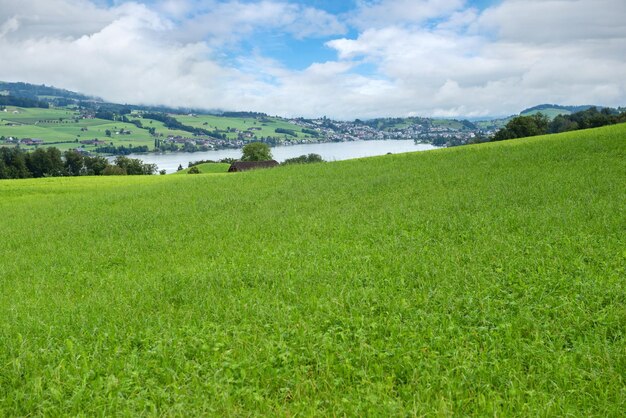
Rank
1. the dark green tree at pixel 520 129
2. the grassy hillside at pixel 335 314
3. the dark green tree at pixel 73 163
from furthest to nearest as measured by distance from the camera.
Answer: the dark green tree at pixel 73 163 < the dark green tree at pixel 520 129 < the grassy hillside at pixel 335 314

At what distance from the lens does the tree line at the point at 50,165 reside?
101875 millimetres

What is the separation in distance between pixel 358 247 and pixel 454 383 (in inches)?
219

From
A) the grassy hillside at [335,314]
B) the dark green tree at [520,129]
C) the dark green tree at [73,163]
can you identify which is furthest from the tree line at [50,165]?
the grassy hillside at [335,314]

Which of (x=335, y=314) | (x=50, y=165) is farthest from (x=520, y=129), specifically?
(x=50, y=165)

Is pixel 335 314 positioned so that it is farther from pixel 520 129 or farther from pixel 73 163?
pixel 73 163

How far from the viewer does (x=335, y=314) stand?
657cm

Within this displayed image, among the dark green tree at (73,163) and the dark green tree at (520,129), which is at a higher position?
the dark green tree at (520,129)

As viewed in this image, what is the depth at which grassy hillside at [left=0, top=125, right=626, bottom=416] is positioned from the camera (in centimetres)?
471

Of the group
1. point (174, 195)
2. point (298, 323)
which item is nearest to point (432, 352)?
point (298, 323)

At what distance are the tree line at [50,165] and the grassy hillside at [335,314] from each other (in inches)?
4174

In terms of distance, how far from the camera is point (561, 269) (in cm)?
776

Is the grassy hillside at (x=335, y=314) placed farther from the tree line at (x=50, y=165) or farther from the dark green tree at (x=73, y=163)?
the dark green tree at (x=73, y=163)

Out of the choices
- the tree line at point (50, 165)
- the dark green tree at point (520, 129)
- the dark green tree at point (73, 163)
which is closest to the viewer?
the dark green tree at point (520, 129)

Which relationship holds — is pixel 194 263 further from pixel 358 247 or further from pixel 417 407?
pixel 417 407
